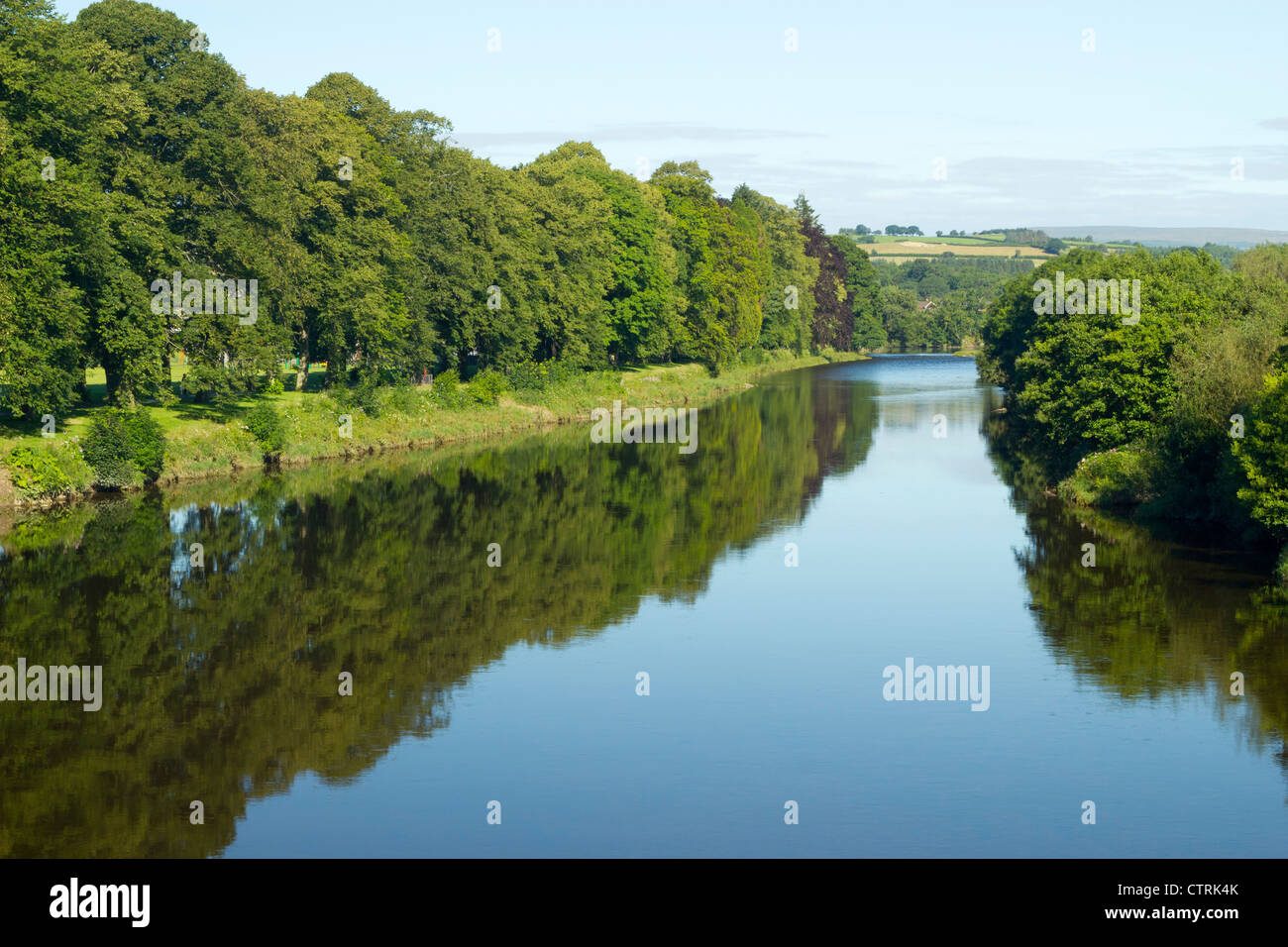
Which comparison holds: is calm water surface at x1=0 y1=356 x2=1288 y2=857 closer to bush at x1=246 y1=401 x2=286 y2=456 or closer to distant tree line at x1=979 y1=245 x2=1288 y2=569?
distant tree line at x1=979 y1=245 x2=1288 y2=569

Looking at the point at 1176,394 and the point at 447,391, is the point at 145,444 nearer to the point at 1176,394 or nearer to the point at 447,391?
the point at 447,391

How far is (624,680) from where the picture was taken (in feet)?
83.7

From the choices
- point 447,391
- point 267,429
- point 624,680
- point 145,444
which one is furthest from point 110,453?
point 624,680

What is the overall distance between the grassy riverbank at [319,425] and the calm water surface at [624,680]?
233 cm

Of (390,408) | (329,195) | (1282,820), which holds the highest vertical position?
(329,195)

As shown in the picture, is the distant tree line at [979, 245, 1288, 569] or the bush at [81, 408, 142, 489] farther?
the bush at [81, 408, 142, 489]

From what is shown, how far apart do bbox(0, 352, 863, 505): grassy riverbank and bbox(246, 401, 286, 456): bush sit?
0.26 metres

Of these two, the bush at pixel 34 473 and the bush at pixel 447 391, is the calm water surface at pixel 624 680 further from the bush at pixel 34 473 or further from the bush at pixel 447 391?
the bush at pixel 447 391

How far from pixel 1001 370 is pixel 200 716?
75.9 meters

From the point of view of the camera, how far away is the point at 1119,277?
163 ft

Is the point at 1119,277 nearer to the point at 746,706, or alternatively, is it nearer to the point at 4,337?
the point at 746,706

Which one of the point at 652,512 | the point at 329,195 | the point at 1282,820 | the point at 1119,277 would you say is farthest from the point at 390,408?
the point at 1282,820

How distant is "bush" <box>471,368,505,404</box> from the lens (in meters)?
69.5

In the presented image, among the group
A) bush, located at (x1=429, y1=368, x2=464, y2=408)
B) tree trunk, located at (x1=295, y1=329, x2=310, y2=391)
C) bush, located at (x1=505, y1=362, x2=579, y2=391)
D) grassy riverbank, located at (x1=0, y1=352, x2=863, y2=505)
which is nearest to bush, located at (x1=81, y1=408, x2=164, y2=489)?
grassy riverbank, located at (x1=0, y1=352, x2=863, y2=505)
